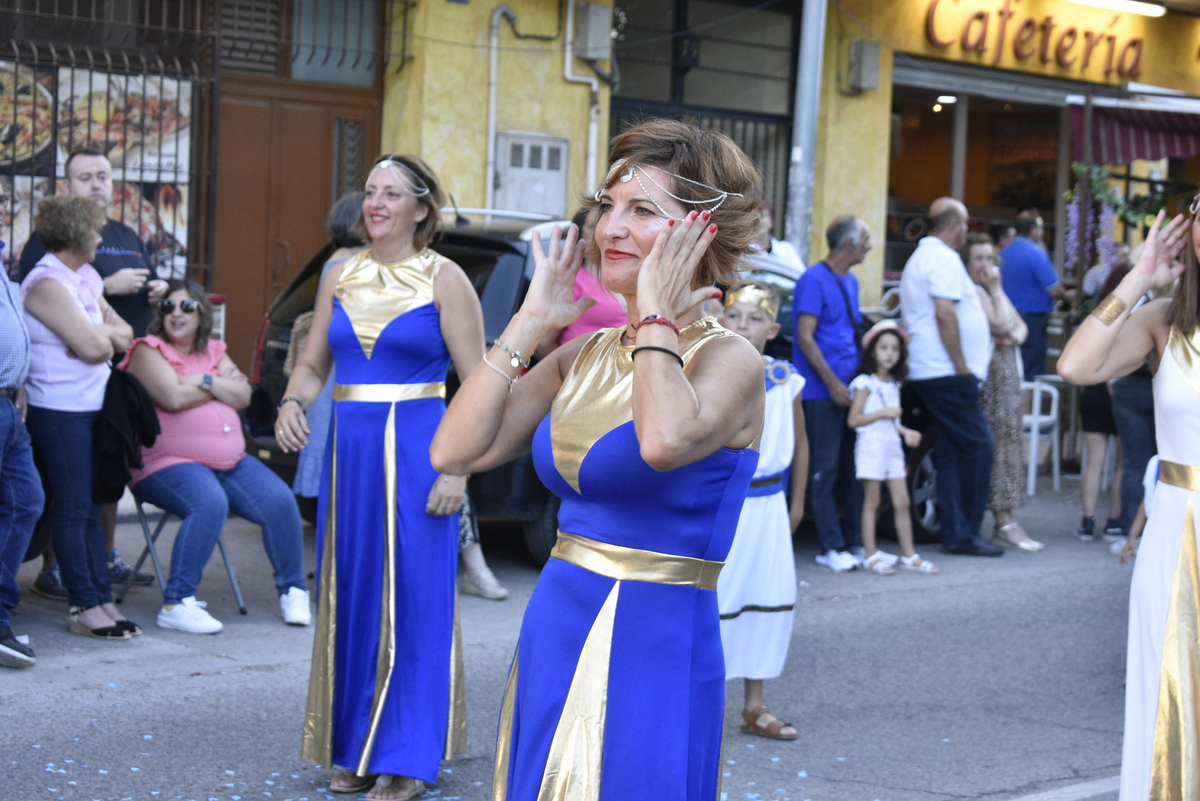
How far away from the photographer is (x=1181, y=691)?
11.7 ft

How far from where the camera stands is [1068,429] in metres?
12.6

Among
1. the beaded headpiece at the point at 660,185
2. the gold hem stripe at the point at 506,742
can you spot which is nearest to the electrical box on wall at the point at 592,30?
the beaded headpiece at the point at 660,185

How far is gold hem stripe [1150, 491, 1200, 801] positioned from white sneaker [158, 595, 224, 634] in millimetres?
4132

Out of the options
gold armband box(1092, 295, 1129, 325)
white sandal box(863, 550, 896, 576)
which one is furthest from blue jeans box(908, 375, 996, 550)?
gold armband box(1092, 295, 1129, 325)

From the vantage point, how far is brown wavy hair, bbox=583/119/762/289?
8.68 feet

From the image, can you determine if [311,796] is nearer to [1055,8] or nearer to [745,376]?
[745,376]

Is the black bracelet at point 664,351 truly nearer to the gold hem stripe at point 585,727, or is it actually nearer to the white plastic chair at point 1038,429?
→ the gold hem stripe at point 585,727

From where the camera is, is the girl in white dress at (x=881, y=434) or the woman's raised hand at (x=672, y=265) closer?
the woman's raised hand at (x=672, y=265)

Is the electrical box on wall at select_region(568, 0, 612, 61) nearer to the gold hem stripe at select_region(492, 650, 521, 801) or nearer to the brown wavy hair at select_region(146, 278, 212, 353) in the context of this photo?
the brown wavy hair at select_region(146, 278, 212, 353)

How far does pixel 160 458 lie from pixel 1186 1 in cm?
1537

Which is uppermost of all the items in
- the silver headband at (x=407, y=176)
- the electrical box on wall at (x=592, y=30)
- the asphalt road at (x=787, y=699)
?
the electrical box on wall at (x=592, y=30)

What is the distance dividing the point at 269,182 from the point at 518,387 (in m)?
Answer: 9.32

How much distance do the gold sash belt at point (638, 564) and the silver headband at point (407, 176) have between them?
2.32 metres

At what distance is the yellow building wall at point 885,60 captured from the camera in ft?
48.1
